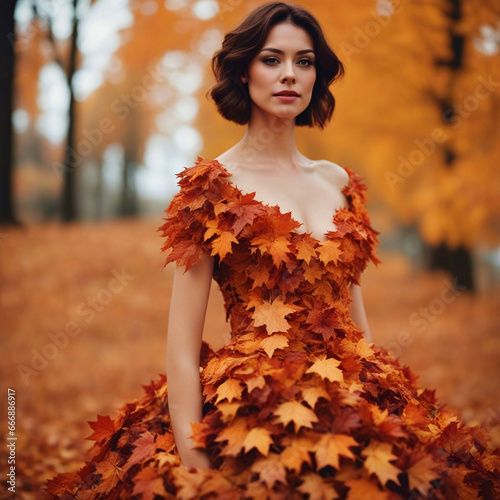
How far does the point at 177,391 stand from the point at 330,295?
792 mm

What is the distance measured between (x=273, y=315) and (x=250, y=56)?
1.20m

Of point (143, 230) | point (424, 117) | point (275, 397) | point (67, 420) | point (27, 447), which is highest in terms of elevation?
point (143, 230)

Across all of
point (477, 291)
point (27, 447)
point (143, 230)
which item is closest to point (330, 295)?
point (27, 447)

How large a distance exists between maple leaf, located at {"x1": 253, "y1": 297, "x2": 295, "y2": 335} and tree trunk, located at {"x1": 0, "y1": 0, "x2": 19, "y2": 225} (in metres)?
8.37

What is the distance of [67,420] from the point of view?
196 inches

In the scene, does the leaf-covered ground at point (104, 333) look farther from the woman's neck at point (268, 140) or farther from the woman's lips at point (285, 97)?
the woman's lips at point (285, 97)

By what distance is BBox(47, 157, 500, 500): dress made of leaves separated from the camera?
1681 mm

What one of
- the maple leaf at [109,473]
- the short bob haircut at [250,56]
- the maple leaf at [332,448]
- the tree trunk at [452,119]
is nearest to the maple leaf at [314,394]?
the maple leaf at [332,448]

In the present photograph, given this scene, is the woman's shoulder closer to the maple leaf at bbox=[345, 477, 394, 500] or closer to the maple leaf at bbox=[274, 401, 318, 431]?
the maple leaf at bbox=[274, 401, 318, 431]

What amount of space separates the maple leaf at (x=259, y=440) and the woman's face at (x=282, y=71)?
1.36 meters

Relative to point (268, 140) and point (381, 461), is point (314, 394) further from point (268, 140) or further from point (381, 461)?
point (268, 140)

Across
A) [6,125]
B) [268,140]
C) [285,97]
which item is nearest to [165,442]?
[268,140]

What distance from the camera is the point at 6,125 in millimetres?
8852

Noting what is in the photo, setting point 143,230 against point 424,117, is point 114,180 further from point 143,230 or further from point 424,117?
point 424,117
